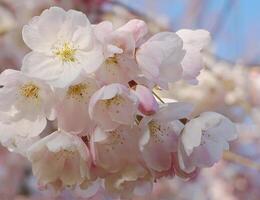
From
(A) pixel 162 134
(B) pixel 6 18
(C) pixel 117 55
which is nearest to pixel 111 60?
(C) pixel 117 55

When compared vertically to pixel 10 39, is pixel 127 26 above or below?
above

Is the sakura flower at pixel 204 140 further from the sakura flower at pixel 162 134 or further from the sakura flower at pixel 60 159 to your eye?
the sakura flower at pixel 60 159

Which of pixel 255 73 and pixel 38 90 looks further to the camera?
pixel 255 73

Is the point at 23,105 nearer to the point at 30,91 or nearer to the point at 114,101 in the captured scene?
the point at 30,91

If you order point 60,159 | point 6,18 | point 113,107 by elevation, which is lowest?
point 6,18

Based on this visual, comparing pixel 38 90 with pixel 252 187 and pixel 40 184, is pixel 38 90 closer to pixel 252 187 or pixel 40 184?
pixel 40 184

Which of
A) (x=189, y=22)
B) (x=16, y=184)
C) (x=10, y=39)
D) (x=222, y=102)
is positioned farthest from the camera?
(x=189, y=22)

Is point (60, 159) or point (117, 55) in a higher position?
point (117, 55)

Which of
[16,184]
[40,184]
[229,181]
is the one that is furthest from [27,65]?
[229,181]
